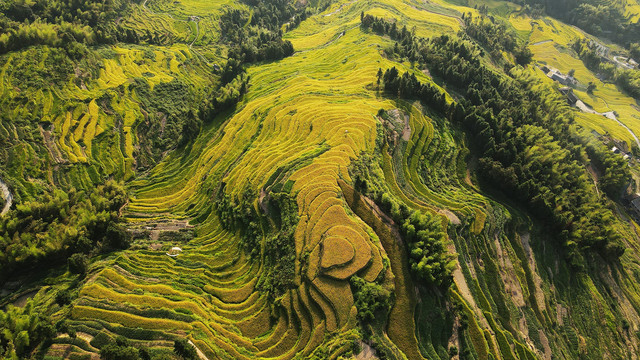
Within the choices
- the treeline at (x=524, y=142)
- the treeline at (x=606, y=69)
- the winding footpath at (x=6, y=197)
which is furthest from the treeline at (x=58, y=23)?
the treeline at (x=606, y=69)

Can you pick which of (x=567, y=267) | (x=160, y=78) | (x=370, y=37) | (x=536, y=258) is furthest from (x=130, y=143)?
(x=567, y=267)

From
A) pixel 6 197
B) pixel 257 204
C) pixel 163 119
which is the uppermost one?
pixel 257 204

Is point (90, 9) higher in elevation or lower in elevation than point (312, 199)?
higher

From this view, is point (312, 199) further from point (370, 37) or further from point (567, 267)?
point (370, 37)

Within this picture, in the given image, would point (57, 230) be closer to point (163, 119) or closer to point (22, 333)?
point (22, 333)

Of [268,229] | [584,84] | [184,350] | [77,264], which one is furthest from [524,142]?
[584,84]
